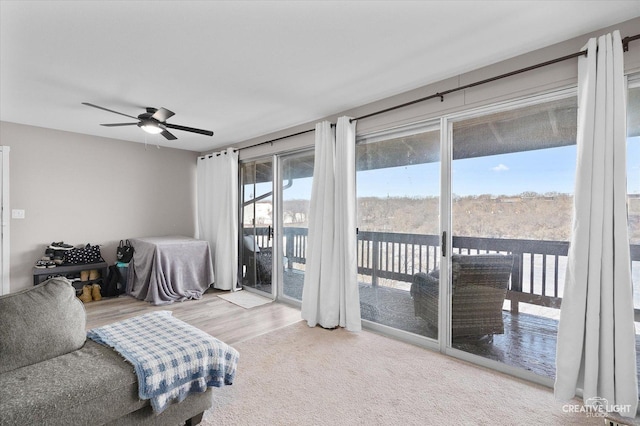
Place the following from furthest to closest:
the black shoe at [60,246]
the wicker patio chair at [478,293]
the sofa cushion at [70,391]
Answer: the black shoe at [60,246], the wicker patio chair at [478,293], the sofa cushion at [70,391]

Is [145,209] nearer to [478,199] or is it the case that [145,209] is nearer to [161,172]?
[161,172]

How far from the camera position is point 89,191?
4.71 m

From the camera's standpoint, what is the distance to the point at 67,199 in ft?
14.8

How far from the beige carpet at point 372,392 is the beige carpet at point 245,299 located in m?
1.44

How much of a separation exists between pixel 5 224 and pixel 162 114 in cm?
301

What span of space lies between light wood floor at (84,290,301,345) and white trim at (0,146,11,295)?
1.01m

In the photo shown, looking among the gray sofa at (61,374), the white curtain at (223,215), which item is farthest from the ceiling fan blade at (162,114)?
the white curtain at (223,215)

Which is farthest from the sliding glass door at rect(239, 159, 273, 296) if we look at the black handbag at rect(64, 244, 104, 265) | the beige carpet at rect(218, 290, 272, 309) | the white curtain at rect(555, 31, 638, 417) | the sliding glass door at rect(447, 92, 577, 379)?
the white curtain at rect(555, 31, 638, 417)

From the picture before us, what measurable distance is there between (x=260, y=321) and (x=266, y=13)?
→ 3.12m

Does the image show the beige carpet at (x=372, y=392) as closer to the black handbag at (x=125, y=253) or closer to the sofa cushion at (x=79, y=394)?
the sofa cushion at (x=79, y=394)

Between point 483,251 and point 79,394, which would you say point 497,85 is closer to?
point 483,251

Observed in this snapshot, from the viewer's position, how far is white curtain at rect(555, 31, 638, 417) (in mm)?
1870

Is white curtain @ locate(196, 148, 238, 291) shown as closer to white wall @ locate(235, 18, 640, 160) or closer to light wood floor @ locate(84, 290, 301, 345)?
light wood floor @ locate(84, 290, 301, 345)

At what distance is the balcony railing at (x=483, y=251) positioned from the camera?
91.0 inches
